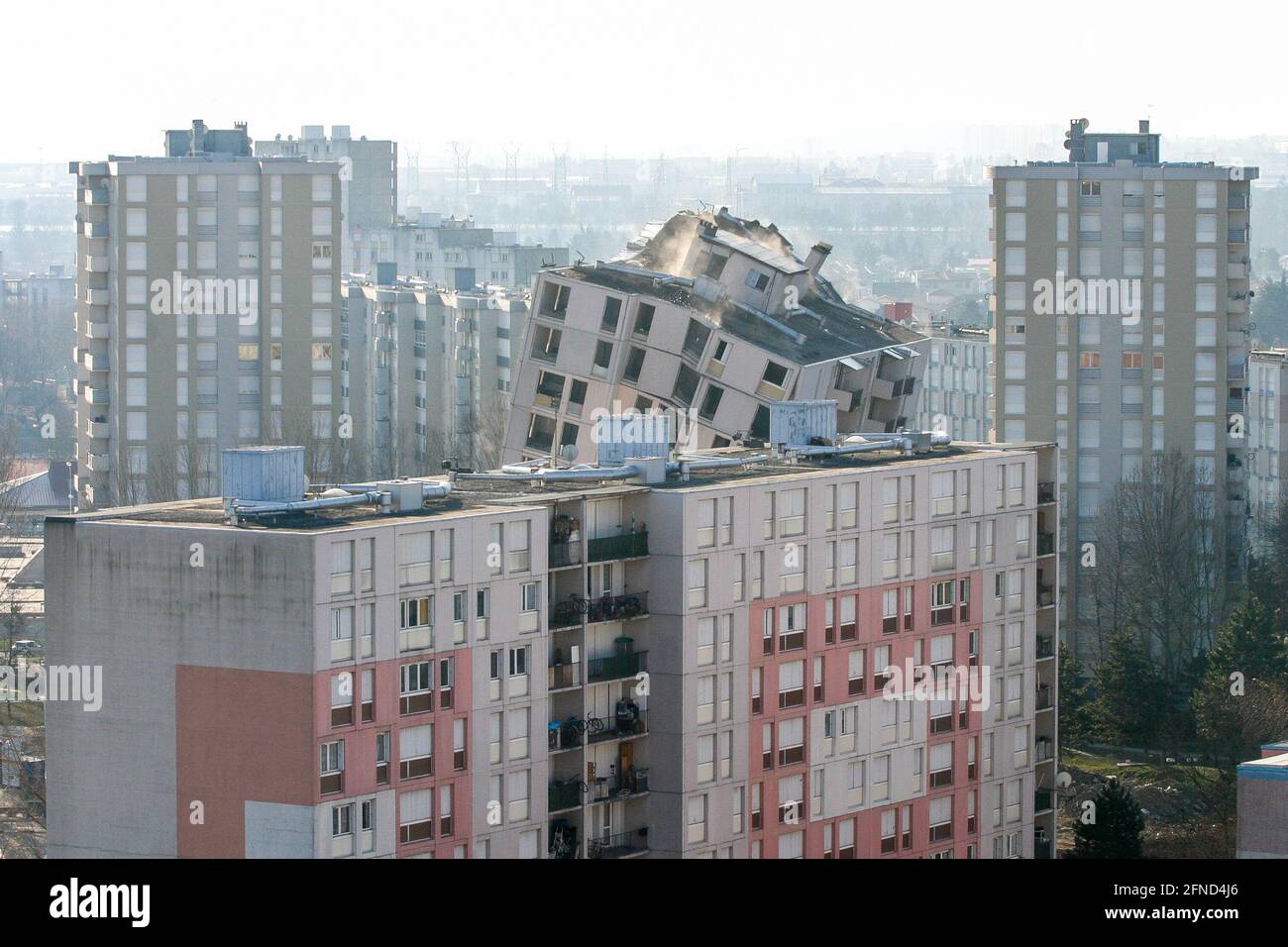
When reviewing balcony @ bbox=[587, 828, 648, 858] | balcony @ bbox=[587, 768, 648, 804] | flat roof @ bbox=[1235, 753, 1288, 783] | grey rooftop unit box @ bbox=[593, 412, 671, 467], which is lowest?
balcony @ bbox=[587, 828, 648, 858]

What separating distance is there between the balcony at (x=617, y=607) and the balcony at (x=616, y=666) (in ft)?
1.60

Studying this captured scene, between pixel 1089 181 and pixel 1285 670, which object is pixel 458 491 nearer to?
pixel 1285 670

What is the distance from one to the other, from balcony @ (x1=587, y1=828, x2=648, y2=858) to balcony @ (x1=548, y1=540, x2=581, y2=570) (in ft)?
14.9

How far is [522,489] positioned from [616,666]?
3.58 m

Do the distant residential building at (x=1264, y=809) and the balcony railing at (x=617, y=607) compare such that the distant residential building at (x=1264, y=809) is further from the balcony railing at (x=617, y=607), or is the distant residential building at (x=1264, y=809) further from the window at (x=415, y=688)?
the window at (x=415, y=688)

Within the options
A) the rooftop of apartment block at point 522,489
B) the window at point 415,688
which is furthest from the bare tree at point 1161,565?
the window at point 415,688

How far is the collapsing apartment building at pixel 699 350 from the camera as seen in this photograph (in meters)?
64.2

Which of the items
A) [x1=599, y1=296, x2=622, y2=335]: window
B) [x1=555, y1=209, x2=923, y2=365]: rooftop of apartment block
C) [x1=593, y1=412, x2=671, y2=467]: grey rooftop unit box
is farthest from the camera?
[x1=599, y1=296, x2=622, y2=335]: window

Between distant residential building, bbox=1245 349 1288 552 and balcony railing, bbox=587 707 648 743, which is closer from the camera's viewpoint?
balcony railing, bbox=587 707 648 743

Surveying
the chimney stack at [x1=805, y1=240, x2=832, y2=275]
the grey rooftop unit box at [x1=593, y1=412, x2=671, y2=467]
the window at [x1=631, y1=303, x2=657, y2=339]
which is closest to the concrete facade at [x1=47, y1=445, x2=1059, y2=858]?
the grey rooftop unit box at [x1=593, y1=412, x2=671, y2=467]

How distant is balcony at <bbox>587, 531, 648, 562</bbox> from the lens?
42406 mm

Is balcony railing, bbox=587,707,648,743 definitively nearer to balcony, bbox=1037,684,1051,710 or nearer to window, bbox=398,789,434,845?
window, bbox=398,789,434,845

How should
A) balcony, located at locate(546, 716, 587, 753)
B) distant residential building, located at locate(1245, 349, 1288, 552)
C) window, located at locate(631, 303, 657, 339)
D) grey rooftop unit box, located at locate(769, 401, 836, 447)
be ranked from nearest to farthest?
balcony, located at locate(546, 716, 587, 753), grey rooftop unit box, located at locate(769, 401, 836, 447), window, located at locate(631, 303, 657, 339), distant residential building, located at locate(1245, 349, 1288, 552)
